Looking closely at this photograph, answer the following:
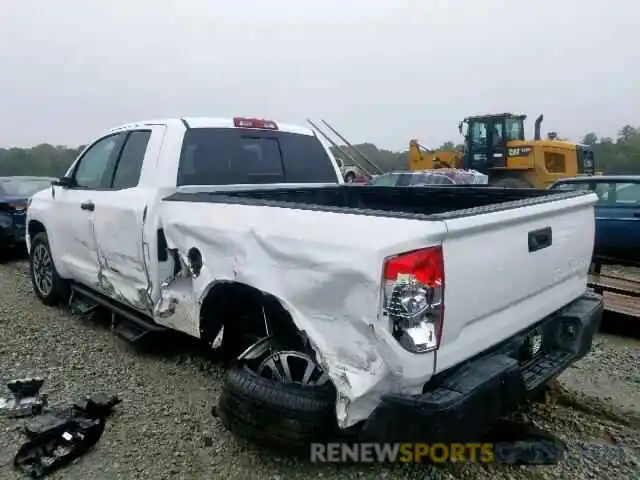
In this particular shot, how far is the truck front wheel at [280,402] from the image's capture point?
2.66 meters

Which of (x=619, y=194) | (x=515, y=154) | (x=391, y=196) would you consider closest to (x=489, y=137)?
(x=515, y=154)

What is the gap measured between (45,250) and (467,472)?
4.80 metres

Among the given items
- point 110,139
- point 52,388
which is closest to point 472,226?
point 52,388

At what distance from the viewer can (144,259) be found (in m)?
3.80

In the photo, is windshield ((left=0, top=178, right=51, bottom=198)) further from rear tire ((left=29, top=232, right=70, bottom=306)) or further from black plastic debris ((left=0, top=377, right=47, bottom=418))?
black plastic debris ((left=0, top=377, right=47, bottom=418))

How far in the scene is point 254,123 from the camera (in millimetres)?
4555

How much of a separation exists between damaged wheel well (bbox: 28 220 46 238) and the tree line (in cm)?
1031

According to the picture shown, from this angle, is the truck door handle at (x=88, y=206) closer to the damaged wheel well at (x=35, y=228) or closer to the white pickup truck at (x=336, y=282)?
the white pickup truck at (x=336, y=282)

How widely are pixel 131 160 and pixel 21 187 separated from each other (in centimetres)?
704

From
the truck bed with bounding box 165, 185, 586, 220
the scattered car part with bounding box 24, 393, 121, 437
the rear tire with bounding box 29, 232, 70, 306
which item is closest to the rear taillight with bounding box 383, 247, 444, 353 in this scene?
the truck bed with bounding box 165, 185, 586, 220

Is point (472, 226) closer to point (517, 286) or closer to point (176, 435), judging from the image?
point (517, 286)

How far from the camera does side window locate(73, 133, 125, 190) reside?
4.65 metres

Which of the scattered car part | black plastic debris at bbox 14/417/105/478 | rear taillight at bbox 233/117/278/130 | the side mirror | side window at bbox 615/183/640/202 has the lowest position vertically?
black plastic debris at bbox 14/417/105/478

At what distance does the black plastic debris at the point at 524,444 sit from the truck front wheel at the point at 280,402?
101 centimetres
